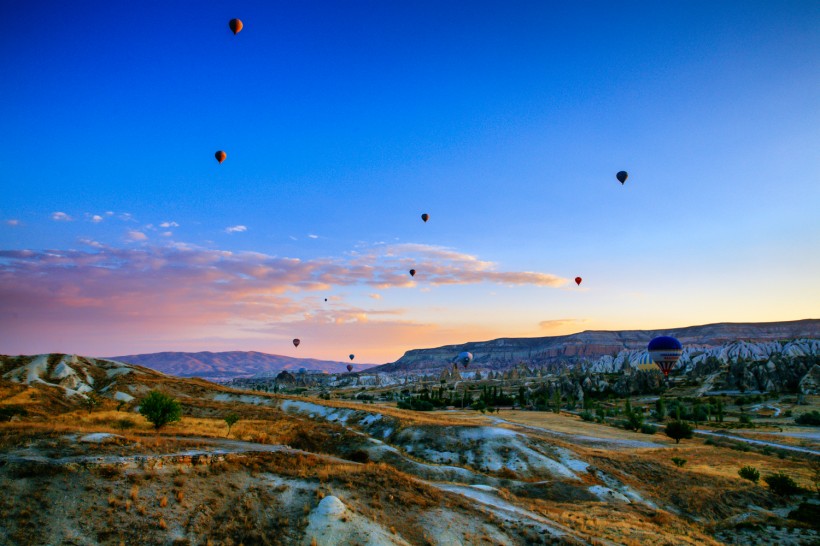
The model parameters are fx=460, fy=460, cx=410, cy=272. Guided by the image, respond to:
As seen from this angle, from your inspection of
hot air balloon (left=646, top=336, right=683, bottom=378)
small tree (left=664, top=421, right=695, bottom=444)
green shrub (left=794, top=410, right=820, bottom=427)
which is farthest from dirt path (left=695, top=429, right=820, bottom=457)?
green shrub (left=794, top=410, right=820, bottom=427)

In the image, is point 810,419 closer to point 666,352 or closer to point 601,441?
point 666,352

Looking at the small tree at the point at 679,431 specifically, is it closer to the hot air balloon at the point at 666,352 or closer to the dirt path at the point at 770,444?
the dirt path at the point at 770,444

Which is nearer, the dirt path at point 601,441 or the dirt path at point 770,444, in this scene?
the dirt path at point 770,444

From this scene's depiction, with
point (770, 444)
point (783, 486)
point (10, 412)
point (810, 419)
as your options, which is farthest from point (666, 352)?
point (10, 412)

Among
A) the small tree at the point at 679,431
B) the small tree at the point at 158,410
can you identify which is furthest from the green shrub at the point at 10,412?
the small tree at the point at 679,431

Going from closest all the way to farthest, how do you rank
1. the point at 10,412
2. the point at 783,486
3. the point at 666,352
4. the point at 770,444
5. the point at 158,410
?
1. the point at 158,410
2. the point at 10,412
3. the point at 783,486
4. the point at 770,444
5. the point at 666,352

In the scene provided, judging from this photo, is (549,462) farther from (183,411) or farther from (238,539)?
(183,411)

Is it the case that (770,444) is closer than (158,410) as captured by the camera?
No

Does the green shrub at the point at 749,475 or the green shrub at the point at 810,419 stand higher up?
the green shrub at the point at 749,475

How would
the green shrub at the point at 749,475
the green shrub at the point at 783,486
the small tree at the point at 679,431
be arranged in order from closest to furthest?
the green shrub at the point at 783,486, the green shrub at the point at 749,475, the small tree at the point at 679,431

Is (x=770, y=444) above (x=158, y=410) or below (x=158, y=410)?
below

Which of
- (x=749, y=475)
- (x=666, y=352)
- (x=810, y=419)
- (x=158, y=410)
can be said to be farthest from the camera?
(x=666, y=352)

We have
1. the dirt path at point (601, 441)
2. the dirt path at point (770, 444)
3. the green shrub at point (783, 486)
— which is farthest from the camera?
the dirt path at point (601, 441)

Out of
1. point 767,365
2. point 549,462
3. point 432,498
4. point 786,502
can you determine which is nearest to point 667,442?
point 786,502
